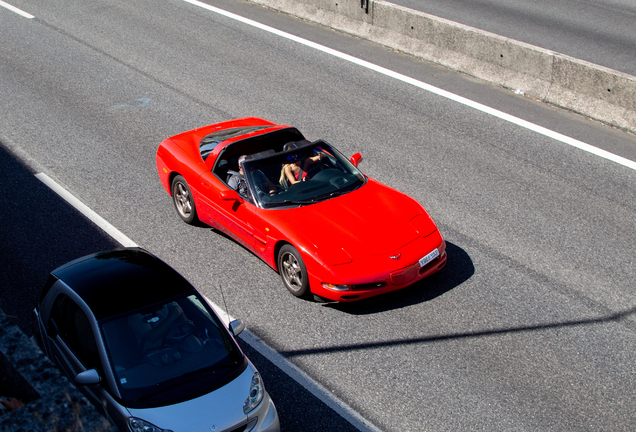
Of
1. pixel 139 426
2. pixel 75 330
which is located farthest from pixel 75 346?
pixel 139 426

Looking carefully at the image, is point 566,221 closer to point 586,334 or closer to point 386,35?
point 586,334

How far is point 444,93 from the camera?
12.5m

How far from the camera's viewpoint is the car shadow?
23.6ft

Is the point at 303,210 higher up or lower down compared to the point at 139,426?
higher up

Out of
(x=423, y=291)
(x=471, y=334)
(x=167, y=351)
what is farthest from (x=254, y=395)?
(x=423, y=291)

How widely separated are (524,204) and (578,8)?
386 inches

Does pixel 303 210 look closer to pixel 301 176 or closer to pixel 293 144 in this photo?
pixel 301 176

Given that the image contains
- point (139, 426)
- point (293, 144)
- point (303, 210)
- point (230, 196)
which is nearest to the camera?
point (139, 426)

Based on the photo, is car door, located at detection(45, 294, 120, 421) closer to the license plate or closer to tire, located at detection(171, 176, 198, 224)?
tire, located at detection(171, 176, 198, 224)

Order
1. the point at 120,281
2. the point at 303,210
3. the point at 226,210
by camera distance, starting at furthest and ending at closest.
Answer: the point at 226,210 < the point at 303,210 < the point at 120,281

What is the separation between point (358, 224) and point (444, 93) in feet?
19.8

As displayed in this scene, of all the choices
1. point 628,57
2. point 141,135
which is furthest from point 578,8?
point 141,135

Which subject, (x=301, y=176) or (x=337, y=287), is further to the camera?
(x=301, y=176)

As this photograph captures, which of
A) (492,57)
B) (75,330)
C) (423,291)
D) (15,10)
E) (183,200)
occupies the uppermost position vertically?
(492,57)
